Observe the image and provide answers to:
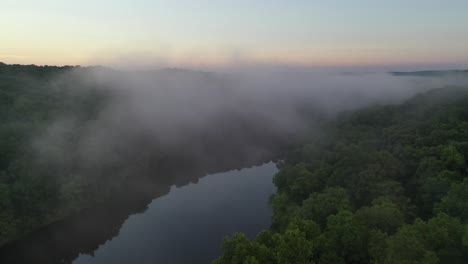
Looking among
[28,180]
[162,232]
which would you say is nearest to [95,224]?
[162,232]

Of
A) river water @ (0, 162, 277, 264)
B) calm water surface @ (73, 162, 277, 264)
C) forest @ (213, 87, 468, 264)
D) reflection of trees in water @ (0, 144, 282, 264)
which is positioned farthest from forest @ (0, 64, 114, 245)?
forest @ (213, 87, 468, 264)

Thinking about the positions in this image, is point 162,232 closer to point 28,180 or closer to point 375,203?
point 28,180

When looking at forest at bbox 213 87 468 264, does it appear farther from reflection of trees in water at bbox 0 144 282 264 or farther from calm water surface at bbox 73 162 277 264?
reflection of trees in water at bbox 0 144 282 264

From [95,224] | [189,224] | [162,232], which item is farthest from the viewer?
[95,224]

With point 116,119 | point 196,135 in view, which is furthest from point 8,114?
point 196,135

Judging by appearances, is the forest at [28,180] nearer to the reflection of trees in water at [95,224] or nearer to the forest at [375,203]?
the reflection of trees in water at [95,224]
